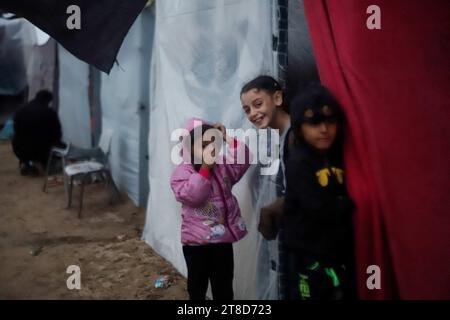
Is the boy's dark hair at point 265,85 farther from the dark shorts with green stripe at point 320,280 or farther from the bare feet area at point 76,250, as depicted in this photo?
the bare feet area at point 76,250

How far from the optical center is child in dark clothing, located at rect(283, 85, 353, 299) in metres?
1.78

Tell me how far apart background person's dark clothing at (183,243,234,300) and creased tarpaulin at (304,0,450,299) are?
884 millimetres

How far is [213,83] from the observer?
3086 millimetres

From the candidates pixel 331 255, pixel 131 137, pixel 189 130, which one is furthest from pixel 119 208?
pixel 331 255

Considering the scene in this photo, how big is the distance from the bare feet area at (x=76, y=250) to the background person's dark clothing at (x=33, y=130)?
3.14 ft

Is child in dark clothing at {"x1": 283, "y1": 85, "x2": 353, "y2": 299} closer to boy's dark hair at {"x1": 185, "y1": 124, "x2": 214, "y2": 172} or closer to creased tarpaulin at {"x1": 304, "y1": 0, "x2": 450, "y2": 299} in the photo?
creased tarpaulin at {"x1": 304, "y1": 0, "x2": 450, "y2": 299}

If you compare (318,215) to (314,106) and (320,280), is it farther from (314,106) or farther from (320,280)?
(314,106)

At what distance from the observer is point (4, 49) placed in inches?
456

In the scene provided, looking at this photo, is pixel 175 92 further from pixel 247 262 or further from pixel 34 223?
pixel 34 223

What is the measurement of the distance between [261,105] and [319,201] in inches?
29.4

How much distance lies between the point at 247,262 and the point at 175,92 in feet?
5.22

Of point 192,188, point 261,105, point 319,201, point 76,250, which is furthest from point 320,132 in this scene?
point 76,250

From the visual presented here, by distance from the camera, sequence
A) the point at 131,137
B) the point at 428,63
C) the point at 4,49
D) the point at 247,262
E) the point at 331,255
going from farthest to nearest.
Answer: the point at 4,49 < the point at 131,137 < the point at 247,262 < the point at 428,63 < the point at 331,255
